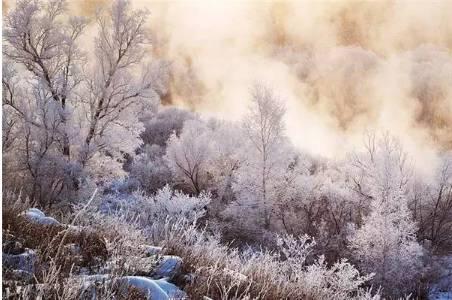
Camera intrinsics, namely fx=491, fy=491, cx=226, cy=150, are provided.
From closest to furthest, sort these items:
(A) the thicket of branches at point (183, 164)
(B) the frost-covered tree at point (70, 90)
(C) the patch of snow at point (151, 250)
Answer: (C) the patch of snow at point (151, 250)
(B) the frost-covered tree at point (70, 90)
(A) the thicket of branches at point (183, 164)

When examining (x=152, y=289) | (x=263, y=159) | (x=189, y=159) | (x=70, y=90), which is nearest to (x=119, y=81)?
(x=70, y=90)

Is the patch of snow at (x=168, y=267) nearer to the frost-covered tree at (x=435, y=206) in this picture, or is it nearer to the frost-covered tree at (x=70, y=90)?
the frost-covered tree at (x=70, y=90)

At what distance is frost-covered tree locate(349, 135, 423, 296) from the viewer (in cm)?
1547

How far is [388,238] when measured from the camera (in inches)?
621

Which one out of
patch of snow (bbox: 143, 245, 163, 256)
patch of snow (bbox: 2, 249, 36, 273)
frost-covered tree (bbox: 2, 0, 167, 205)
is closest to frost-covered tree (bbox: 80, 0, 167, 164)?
frost-covered tree (bbox: 2, 0, 167, 205)

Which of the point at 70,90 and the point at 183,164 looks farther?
the point at 183,164

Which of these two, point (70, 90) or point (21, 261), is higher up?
point (70, 90)

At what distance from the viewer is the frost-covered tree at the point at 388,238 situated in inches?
609

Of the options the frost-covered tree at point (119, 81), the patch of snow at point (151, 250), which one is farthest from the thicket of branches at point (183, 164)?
the patch of snow at point (151, 250)

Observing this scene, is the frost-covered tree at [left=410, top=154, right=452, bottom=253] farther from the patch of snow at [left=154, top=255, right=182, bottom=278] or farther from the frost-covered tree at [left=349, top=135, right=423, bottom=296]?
the patch of snow at [left=154, top=255, right=182, bottom=278]

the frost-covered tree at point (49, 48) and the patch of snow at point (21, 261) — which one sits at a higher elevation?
the frost-covered tree at point (49, 48)

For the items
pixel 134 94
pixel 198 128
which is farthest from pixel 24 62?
pixel 198 128

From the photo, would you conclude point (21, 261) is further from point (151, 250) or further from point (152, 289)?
point (151, 250)

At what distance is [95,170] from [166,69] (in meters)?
3.31
